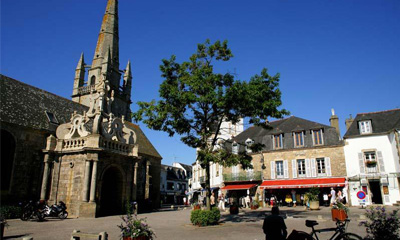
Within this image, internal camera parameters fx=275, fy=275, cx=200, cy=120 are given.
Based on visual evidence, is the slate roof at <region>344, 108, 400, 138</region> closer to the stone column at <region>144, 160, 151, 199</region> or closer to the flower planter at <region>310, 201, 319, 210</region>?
the flower planter at <region>310, 201, 319, 210</region>

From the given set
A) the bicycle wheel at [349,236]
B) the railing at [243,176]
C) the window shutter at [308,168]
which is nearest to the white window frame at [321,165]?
the window shutter at [308,168]

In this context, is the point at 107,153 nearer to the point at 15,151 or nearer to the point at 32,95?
the point at 15,151

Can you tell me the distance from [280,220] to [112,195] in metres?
15.3

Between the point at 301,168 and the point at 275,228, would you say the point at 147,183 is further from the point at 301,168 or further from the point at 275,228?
the point at 275,228

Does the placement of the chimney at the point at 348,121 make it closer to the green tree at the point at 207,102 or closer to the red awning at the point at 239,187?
the red awning at the point at 239,187

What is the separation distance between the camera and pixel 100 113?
16.6 metres

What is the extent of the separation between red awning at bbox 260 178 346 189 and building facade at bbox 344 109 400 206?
1287 millimetres

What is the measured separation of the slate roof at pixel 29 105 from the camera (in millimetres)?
16703

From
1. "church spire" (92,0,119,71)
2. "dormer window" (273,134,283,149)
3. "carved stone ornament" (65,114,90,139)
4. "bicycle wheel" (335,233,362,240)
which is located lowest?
"bicycle wheel" (335,233,362,240)

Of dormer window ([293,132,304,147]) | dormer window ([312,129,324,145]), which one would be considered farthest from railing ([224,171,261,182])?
dormer window ([312,129,324,145])

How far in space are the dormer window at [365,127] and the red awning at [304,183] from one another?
474 cm

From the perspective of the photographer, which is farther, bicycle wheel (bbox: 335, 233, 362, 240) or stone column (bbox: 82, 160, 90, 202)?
stone column (bbox: 82, 160, 90, 202)

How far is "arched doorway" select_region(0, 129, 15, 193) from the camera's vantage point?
50.6 feet

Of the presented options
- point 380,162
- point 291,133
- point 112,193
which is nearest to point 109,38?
point 291,133
